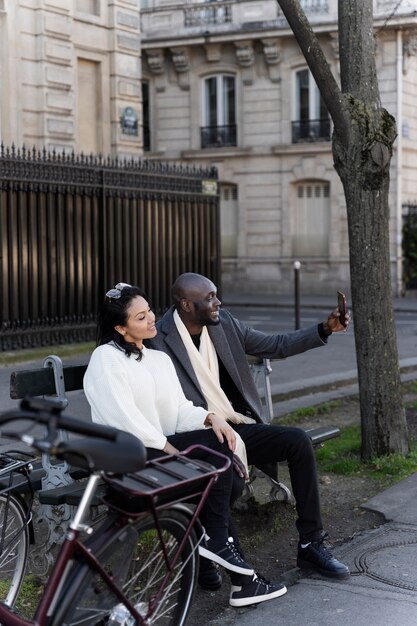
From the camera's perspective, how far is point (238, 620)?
4.20 metres

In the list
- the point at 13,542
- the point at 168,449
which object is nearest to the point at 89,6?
the point at 168,449

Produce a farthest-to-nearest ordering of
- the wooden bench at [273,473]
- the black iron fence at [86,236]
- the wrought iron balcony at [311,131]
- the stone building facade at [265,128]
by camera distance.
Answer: the wrought iron balcony at [311,131] → the stone building facade at [265,128] → the black iron fence at [86,236] → the wooden bench at [273,473]

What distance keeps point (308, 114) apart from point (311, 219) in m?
2.96

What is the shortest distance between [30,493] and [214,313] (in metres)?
1.27

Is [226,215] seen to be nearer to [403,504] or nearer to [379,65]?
[379,65]

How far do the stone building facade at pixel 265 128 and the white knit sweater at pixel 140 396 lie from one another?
22.5 metres

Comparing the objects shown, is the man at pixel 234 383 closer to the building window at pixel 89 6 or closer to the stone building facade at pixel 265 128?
the building window at pixel 89 6

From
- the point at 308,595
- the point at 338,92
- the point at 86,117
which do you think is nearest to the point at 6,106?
the point at 86,117

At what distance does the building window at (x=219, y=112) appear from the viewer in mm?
28844

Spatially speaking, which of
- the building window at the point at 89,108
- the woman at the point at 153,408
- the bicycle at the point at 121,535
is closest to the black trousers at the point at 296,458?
the woman at the point at 153,408

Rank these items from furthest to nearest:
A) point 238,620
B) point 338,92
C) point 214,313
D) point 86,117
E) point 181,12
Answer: point 181,12
point 86,117
point 338,92
point 214,313
point 238,620

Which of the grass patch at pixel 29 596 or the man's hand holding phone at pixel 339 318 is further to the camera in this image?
the man's hand holding phone at pixel 339 318

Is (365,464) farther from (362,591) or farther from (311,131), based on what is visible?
(311,131)

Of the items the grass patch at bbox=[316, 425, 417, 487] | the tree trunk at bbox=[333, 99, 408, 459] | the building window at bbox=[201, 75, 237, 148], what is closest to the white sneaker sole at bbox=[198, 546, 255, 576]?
the grass patch at bbox=[316, 425, 417, 487]
